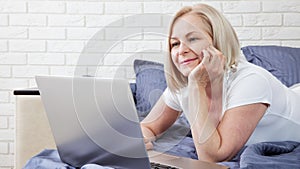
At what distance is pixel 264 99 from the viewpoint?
1.71m

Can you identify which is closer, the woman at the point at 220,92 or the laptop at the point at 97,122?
the laptop at the point at 97,122

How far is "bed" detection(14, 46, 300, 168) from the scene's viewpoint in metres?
1.46

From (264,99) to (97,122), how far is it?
698 mm

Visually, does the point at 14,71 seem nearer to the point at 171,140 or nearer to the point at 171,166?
the point at 171,140

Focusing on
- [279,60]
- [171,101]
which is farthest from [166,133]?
[279,60]

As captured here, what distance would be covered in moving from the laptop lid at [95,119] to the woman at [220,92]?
0.34m

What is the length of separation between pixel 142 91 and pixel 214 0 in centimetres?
84

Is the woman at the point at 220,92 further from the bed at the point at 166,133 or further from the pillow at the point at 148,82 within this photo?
the pillow at the point at 148,82

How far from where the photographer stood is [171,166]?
4.32 ft

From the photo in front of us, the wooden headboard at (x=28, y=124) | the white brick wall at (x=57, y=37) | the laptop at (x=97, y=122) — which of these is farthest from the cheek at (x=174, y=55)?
the white brick wall at (x=57, y=37)

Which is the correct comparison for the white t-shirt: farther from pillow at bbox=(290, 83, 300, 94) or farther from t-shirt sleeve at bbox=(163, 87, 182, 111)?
pillow at bbox=(290, 83, 300, 94)

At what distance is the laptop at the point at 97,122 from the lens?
3.76 ft

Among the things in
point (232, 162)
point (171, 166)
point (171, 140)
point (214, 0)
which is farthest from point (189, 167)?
point (214, 0)

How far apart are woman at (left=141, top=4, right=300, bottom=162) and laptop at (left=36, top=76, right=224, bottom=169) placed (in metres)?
0.29
